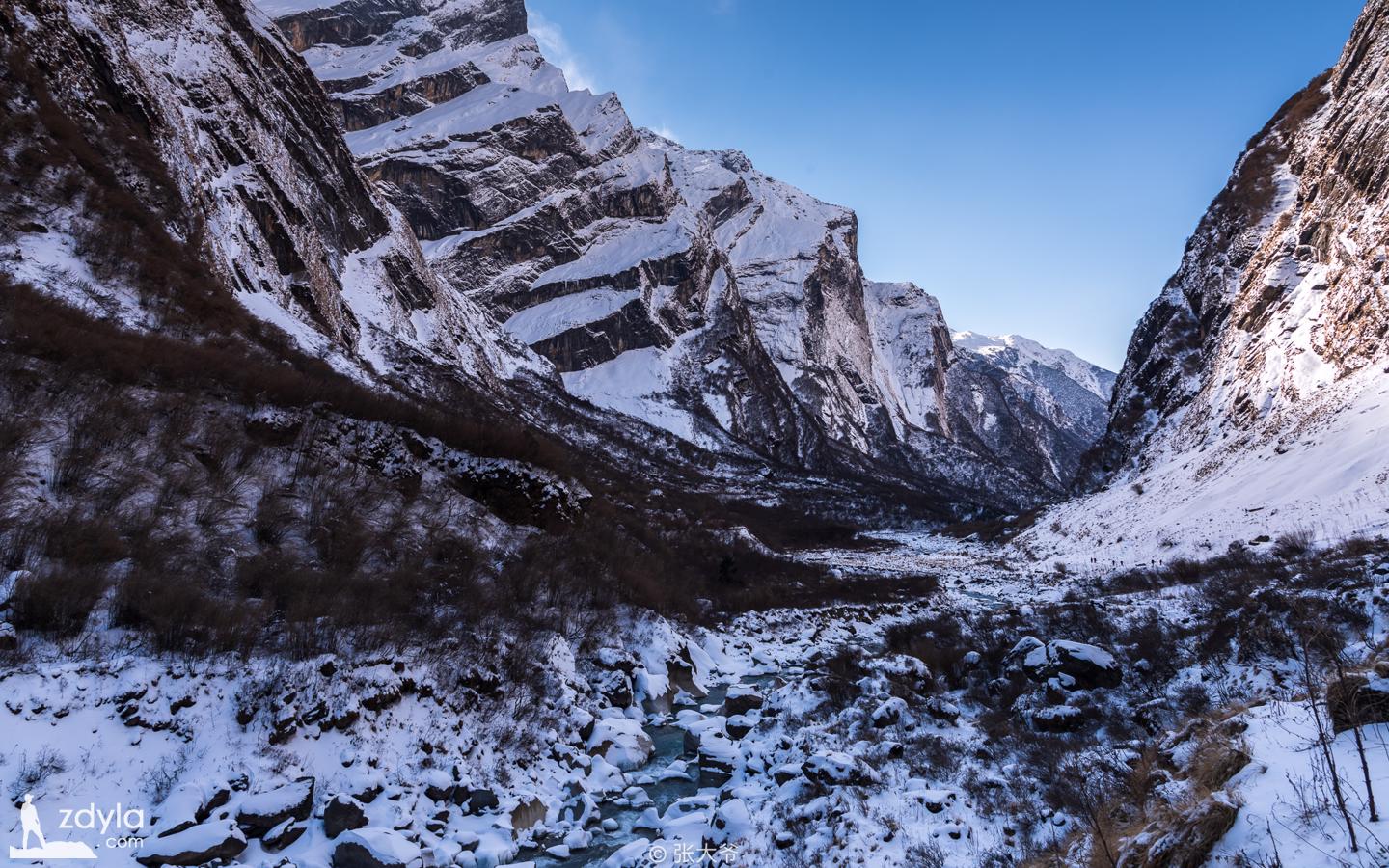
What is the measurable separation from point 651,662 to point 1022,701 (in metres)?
7.82

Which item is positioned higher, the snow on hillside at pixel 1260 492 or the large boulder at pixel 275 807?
the snow on hillside at pixel 1260 492

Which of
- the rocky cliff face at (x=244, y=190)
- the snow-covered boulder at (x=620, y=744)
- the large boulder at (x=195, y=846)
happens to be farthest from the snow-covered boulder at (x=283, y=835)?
the rocky cliff face at (x=244, y=190)

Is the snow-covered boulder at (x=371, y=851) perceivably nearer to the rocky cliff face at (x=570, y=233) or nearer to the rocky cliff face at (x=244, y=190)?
the rocky cliff face at (x=244, y=190)

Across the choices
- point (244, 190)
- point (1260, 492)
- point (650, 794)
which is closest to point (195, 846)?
point (650, 794)

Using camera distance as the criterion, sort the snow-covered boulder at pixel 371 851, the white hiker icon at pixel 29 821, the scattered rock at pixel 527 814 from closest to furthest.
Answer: the white hiker icon at pixel 29 821, the snow-covered boulder at pixel 371 851, the scattered rock at pixel 527 814

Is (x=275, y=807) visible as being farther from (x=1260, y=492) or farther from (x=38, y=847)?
(x=1260, y=492)

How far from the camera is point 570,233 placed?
143m

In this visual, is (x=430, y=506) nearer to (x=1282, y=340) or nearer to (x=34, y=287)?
(x=34, y=287)

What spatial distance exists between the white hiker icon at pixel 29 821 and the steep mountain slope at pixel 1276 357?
25.9m

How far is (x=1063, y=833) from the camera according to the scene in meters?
6.89

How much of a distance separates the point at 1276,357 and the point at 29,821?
4728cm

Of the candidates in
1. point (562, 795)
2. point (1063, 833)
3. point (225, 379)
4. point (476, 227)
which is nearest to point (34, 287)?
point (225, 379)

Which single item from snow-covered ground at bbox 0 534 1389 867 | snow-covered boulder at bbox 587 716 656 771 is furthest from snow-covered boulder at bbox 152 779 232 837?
snow-covered boulder at bbox 587 716 656 771

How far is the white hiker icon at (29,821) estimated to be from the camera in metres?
5.92
